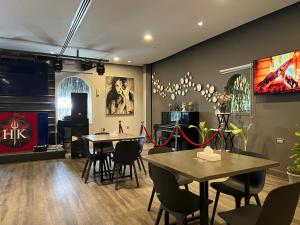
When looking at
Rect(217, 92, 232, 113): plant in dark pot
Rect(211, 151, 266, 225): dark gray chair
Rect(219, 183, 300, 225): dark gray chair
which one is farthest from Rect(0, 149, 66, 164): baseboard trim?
Rect(219, 183, 300, 225): dark gray chair

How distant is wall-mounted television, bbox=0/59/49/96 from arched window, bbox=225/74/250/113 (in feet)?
→ 18.7

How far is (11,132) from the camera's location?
6.61m

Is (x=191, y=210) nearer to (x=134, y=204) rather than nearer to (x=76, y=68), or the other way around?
(x=134, y=204)

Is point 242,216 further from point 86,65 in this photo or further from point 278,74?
point 86,65

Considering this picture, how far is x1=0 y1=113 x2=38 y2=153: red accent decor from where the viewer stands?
6523 millimetres

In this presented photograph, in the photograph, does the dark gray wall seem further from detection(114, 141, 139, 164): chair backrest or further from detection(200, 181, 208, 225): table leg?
detection(200, 181, 208, 225): table leg

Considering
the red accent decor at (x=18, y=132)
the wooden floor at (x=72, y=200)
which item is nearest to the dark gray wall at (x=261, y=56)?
the wooden floor at (x=72, y=200)

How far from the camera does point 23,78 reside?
714 cm

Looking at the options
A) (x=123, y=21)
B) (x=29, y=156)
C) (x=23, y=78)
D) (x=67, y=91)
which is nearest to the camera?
(x=123, y=21)

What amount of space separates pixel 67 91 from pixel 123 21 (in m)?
4.52

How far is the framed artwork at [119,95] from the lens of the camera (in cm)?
895

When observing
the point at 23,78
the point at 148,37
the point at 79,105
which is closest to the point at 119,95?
the point at 79,105

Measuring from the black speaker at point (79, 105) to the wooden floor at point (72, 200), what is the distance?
2190 millimetres

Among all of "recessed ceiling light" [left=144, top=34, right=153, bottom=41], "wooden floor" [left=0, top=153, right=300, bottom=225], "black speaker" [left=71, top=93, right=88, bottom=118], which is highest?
"recessed ceiling light" [left=144, top=34, right=153, bottom=41]
